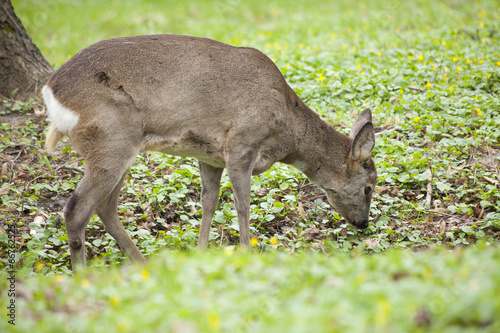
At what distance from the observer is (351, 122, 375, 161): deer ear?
5.25m

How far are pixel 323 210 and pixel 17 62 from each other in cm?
458

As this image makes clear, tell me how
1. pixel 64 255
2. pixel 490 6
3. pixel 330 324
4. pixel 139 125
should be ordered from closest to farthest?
1. pixel 330 324
2. pixel 139 125
3. pixel 64 255
4. pixel 490 6

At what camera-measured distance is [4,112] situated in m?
6.94

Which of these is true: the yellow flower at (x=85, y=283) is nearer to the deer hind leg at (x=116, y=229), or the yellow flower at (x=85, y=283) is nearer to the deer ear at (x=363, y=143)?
the deer hind leg at (x=116, y=229)

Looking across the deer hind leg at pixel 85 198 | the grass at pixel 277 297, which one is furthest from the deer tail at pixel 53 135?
the grass at pixel 277 297

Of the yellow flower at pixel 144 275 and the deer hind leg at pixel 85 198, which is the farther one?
the deer hind leg at pixel 85 198

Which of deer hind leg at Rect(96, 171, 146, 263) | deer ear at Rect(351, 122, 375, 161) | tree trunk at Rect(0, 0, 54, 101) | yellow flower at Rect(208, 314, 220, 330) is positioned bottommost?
yellow flower at Rect(208, 314, 220, 330)

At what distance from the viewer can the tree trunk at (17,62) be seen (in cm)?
703

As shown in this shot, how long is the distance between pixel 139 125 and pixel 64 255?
153 centimetres

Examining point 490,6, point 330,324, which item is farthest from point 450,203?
point 490,6

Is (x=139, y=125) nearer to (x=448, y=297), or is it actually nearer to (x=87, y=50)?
(x=87, y=50)

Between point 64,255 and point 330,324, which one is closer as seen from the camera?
point 330,324

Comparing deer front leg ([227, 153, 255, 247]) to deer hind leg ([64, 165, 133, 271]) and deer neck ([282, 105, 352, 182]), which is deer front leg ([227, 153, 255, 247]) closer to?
deer neck ([282, 105, 352, 182])

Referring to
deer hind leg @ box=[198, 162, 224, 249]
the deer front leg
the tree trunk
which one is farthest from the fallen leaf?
the tree trunk
